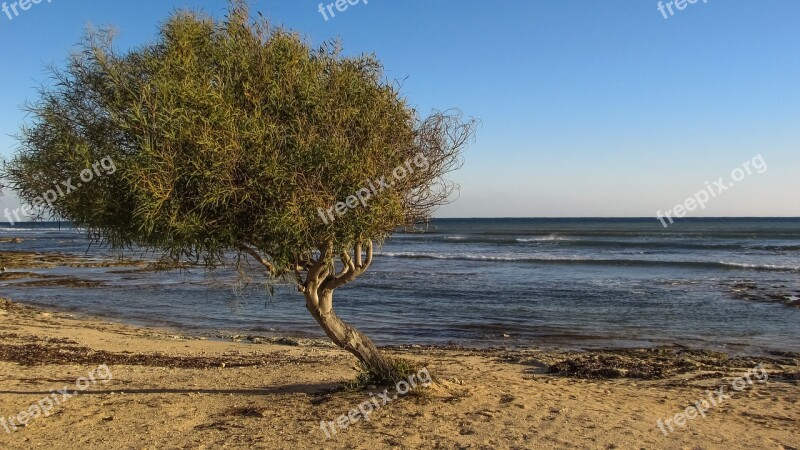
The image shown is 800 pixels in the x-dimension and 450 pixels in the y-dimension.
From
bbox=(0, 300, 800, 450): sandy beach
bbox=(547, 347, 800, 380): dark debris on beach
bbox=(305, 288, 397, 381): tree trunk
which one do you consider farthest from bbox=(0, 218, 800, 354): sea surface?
bbox=(0, 300, 800, 450): sandy beach

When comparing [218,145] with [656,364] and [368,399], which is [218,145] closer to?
[368,399]

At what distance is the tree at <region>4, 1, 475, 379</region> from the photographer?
6.53m

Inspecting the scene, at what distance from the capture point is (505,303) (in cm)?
2394

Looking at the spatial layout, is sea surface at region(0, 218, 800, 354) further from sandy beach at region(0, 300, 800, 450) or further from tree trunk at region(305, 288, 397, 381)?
sandy beach at region(0, 300, 800, 450)

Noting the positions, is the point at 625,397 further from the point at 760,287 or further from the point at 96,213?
the point at 760,287

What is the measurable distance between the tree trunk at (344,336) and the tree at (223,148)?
1.25 m

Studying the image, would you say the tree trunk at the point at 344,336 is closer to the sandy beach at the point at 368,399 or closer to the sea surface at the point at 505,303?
the sandy beach at the point at 368,399

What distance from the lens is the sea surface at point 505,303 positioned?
17922 mm

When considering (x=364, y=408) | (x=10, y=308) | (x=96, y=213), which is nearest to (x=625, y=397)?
(x=364, y=408)

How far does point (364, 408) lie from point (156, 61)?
490cm

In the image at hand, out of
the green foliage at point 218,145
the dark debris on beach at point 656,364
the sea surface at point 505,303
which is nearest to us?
the green foliage at point 218,145

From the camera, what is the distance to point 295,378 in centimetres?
1085

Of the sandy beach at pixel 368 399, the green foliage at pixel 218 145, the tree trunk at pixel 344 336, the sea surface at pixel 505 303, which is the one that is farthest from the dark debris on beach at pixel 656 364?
the green foliage at pixel 218 145

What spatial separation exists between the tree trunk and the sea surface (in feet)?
4.99
